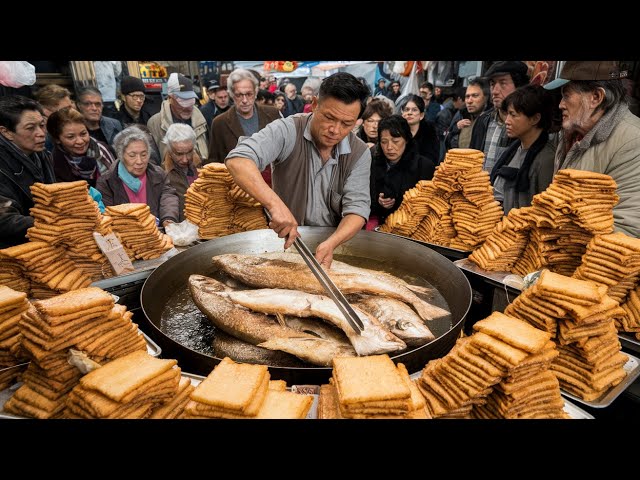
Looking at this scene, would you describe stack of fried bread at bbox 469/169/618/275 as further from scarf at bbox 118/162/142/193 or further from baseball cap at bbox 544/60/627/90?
Result: scarf at bbox 118/162/142/193

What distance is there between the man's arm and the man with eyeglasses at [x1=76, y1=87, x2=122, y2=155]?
14.7ft

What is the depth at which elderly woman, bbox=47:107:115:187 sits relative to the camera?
4.74m

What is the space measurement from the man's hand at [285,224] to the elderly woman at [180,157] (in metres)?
2.83

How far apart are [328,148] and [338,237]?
991 mm

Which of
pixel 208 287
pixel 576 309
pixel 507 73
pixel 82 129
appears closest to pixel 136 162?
pixel 82 129

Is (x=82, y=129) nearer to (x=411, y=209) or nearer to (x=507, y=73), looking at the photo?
(x=411, y=209)

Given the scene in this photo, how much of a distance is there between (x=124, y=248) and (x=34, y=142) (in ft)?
5.43

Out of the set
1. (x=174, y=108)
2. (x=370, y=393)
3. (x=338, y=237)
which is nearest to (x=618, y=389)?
(x=370, y=393)

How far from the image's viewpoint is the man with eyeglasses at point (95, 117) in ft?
19.7

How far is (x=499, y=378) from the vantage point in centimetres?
186

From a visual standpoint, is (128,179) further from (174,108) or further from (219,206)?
(174,108)

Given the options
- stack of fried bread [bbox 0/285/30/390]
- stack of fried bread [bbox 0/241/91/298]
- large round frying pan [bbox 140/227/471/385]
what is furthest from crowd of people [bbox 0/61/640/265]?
stack of fried bread [bbox 0/285/30/390]

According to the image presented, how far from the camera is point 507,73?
5438mm

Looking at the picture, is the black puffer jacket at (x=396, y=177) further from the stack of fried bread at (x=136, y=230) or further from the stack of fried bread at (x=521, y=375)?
the stack of fried bread at (x=521, y=375)
